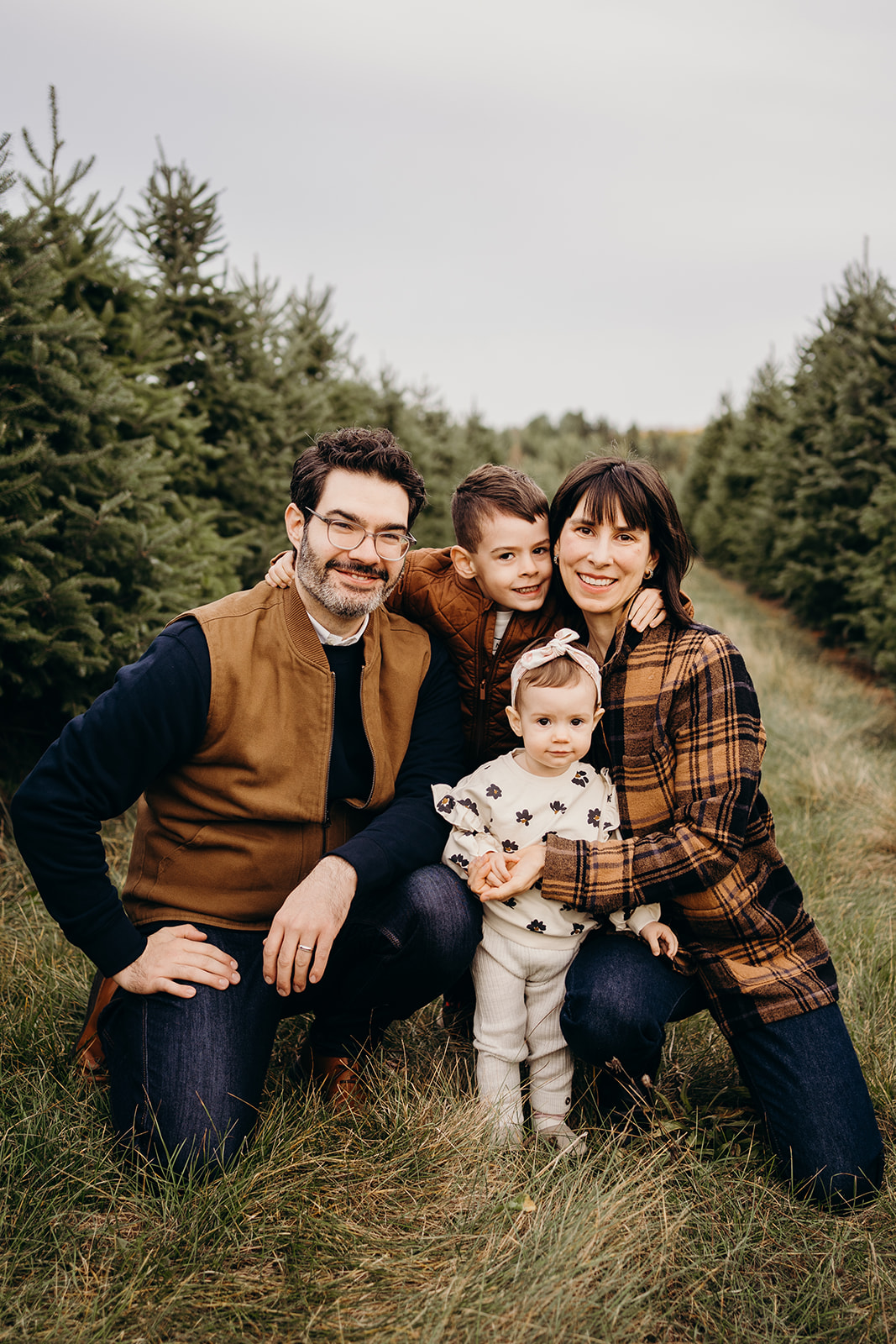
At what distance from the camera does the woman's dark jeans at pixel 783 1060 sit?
7.30 feet

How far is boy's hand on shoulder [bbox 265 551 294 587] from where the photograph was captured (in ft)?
8.69

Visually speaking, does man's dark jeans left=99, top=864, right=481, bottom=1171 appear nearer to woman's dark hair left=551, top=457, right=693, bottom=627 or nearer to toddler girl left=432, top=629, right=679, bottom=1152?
toddler girl left=432, top=629, right=679, bottom=1152

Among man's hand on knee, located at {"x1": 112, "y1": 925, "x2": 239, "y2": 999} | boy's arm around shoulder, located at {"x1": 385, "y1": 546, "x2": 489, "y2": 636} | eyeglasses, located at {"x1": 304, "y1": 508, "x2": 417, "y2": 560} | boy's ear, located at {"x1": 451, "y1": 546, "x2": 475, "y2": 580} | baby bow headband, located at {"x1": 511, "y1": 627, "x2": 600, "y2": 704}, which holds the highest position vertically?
eyeglasses, located at {"x1": 304, "y1": 508, "x2": 417, "y2": 560}

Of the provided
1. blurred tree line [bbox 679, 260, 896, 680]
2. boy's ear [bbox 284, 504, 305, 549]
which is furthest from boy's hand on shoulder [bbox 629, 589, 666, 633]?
blurred tree line [bbox 679, 260, 896, 680]

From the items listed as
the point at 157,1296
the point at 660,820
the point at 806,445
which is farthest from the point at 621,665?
the point at 806,445

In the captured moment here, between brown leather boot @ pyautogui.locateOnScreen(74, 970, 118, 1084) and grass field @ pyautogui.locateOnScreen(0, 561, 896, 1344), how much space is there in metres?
0.06

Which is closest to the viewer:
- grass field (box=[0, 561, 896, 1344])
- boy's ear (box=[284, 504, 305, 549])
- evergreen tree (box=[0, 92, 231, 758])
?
grass field (box=[0, 561, 896, 1344])

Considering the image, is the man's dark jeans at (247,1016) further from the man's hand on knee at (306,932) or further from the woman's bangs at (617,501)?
the woman's bangs at (617,501)

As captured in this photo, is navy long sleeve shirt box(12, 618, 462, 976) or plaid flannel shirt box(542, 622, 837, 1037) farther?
plaid flannel shirt box(542, 622, 837, 1037)

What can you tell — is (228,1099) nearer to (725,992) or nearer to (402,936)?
(402,936)

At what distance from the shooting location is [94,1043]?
242 cm

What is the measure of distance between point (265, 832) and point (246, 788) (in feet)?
0.48

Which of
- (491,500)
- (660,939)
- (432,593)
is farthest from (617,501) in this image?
(660,939)

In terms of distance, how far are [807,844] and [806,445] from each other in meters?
9.12
